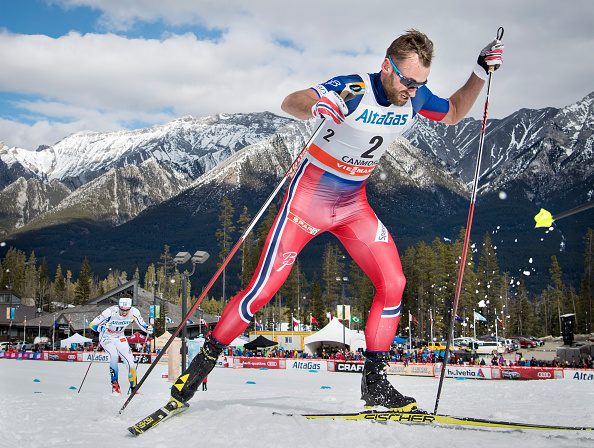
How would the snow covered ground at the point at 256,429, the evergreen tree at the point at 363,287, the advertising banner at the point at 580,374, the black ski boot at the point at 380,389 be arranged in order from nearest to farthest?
1. the snow covered ground at the point at 256,429
2. the black ski boot at the point at 380,389
3. the advertising banner at the point at 580,374
4. the evergreen tree at the point at 363,287

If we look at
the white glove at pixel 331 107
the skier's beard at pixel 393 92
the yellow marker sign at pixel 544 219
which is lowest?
the yellow marker sign at pixel 544 219

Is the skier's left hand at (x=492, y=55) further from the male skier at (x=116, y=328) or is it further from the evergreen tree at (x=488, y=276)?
the evergreen tree at (x=488, y=276)

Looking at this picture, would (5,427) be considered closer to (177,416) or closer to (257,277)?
(177,416)

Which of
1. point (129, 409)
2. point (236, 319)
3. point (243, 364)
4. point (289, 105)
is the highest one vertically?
point (289, 105)

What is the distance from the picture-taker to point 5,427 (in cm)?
474

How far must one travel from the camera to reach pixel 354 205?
17.4 ft

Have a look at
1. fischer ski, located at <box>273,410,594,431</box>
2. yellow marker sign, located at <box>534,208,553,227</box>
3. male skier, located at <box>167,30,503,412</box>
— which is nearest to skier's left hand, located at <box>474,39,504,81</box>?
male skier, located at <box>167,30,503,412</box>

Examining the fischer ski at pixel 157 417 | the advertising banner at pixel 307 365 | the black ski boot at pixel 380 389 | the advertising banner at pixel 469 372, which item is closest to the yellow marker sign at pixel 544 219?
the black ski boot at pixel 380 389

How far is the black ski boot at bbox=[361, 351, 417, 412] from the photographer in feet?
16.0

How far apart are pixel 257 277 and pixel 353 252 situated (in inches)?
39.6

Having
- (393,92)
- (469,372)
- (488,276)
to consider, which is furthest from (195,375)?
(488,276)

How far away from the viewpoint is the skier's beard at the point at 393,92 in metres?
4.93

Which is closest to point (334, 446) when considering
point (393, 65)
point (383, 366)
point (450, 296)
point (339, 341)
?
point (383, 366)

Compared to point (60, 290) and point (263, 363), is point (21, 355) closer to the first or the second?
point (263, 363)
